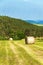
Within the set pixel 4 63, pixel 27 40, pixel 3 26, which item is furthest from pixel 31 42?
pixel 3 26

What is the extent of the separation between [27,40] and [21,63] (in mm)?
20438

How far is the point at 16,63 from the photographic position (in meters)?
15.3

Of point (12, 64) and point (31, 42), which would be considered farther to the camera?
point (31, 42)

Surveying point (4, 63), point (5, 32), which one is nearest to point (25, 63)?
point (4, 63)

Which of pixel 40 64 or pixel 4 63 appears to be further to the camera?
pixel 4 63

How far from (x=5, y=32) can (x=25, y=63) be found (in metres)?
168

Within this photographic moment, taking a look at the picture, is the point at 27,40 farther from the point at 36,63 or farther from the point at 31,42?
the point at 36,63

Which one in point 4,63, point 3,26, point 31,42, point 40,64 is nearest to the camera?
point 40,64

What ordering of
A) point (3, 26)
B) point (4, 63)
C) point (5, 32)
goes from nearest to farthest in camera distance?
point (4, 63), point (5, 32), point (3, 26)

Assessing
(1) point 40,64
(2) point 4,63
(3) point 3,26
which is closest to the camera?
(1) point 40,64

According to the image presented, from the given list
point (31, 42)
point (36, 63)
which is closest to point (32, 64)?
point (36, 63)

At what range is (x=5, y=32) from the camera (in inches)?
7195

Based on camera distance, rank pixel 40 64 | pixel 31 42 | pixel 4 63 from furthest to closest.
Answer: pixel 31 42 → pixel 4 63 → pixel 40 64

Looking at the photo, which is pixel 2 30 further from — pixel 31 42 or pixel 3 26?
pixel 31 42
